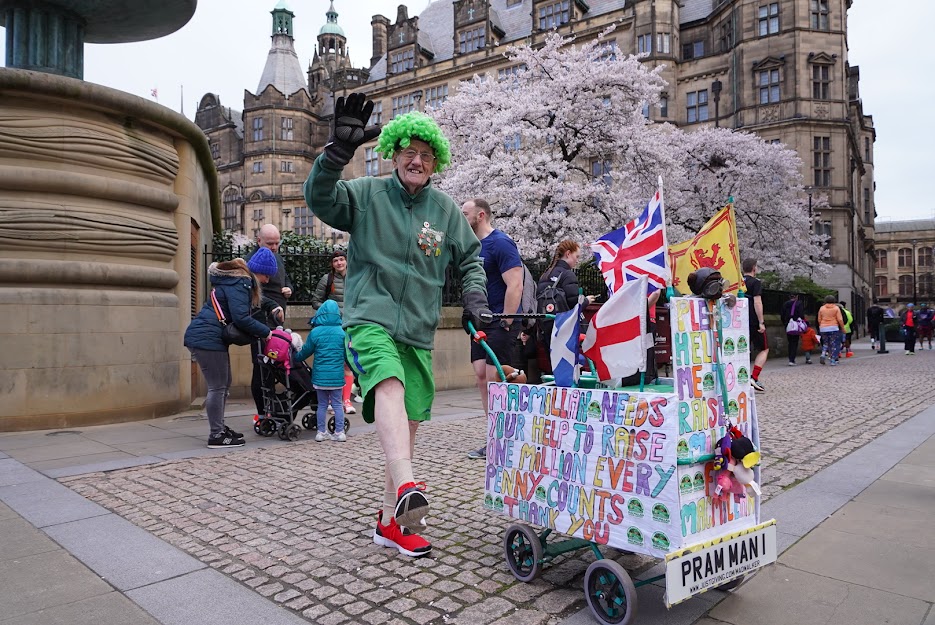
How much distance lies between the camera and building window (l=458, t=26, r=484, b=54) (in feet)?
165

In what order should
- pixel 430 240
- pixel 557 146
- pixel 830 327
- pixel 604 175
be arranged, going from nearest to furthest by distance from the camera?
1. pixel 430 240
2. pixel 830 327
3. pixel 557 146
4. pixel 604 175

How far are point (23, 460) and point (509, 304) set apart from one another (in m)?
4.35

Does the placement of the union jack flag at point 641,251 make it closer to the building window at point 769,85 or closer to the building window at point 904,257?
the building window at point 769,85

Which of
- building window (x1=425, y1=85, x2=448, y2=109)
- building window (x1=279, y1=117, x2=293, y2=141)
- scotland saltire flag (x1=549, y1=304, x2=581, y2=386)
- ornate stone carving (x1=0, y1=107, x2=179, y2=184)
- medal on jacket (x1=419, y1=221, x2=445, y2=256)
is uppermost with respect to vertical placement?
building window (x1=279, y1=117, x2=293, y2=141)

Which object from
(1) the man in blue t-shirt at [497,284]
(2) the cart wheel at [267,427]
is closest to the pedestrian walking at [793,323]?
(1) the man in blue t-shirt at [497,284]

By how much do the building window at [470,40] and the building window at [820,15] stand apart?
22.2m

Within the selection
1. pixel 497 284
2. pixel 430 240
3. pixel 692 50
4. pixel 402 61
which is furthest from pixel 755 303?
pixel 402 61

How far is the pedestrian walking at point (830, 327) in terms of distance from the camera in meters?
18.0

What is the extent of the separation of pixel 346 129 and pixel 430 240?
78 centimetres

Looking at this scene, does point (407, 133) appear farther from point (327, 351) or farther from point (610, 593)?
point (327, 351)

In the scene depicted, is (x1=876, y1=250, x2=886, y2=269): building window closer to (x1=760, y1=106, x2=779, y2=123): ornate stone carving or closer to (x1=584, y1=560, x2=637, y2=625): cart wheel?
(x1=760, y1=106, x2=779, y2=123): ornate stone carving

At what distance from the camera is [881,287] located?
344 feet

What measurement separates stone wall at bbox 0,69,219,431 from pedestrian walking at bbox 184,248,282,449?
6.55ft

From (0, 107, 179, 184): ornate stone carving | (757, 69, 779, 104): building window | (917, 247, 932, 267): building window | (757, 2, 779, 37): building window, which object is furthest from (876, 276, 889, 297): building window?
(0, 107, 179, 184): ornate stone carving
